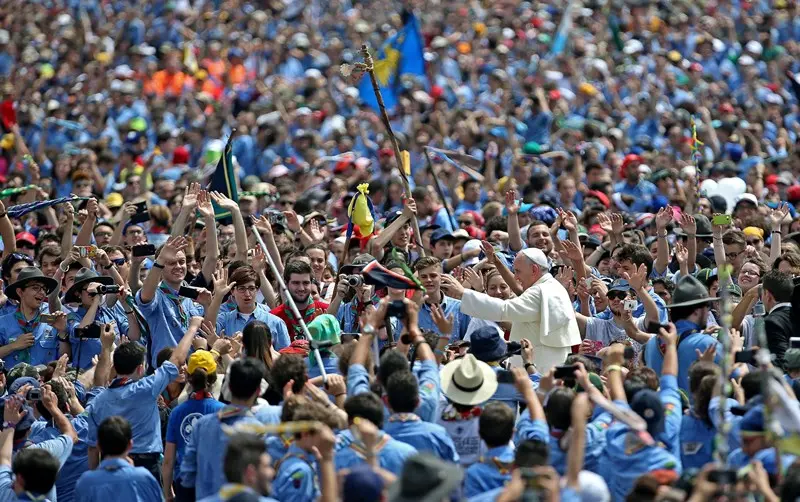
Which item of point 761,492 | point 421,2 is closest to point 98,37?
point 421,2

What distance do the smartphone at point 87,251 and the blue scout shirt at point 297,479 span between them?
4.75 m

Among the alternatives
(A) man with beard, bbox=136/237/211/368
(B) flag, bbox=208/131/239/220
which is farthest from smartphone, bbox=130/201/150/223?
(A) man with beard, bbox=136/237/211/368

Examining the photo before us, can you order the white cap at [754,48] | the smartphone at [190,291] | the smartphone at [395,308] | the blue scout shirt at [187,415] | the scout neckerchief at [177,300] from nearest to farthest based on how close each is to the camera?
the smartphone at [395,308] < the blue scout shirt at [187,415] < the smartphone at [190,291] < the scout neckerchief at [177,300] < the white cap at [754,48]

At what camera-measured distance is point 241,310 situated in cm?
1089

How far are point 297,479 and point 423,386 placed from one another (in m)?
1.08

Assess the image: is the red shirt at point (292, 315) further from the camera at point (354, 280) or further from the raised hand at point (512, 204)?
the raised hand at point (512, 204)

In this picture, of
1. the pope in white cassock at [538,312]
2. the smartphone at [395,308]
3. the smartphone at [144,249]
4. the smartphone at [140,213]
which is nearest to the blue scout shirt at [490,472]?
the smartphone at [395,308]

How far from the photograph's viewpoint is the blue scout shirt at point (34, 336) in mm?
11039

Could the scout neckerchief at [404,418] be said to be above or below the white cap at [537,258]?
above

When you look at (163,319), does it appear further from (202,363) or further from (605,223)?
(605,223)

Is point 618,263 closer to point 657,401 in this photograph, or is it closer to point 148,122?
point 657,401

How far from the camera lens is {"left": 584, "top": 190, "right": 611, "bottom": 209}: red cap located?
15.5 meters

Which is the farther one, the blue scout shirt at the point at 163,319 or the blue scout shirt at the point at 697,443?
the blue scout shirt at the point at 163,319

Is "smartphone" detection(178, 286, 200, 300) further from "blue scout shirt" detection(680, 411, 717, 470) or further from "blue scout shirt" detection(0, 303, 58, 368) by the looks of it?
"blue scout shirt" detection(680, 411, 717, 470)
